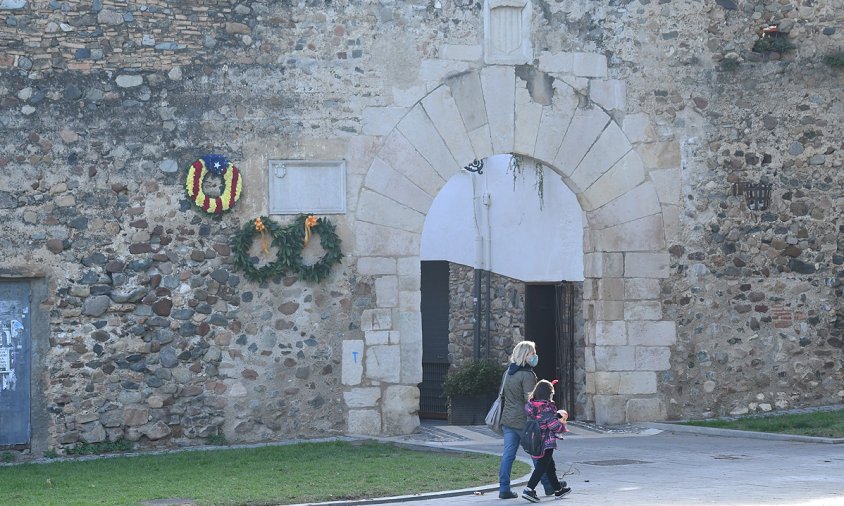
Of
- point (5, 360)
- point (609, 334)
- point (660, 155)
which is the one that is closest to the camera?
point (5, 360)

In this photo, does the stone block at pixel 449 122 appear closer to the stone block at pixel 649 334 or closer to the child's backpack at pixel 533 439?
the stone block at pixel 649 334

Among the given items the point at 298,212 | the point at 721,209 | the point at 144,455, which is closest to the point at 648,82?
the point at 721,209

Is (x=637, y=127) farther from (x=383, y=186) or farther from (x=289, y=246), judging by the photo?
(x=289, y=246)

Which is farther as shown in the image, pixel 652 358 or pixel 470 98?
pixel 652 358

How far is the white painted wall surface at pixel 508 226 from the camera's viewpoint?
717 inches

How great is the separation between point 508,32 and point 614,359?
375 cm

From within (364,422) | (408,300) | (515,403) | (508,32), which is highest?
(508,32)

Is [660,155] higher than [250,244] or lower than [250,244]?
higher

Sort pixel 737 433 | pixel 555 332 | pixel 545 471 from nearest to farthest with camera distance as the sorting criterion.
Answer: pixel 545 471, pixel 737 433, pixel 555 332

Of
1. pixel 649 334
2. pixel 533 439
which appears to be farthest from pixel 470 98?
pixel 533 439

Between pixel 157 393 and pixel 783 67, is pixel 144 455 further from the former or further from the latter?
pixel 783 67

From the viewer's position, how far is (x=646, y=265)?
1486 centimetres

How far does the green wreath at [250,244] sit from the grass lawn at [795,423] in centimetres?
474

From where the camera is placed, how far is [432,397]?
21578 millimetres
